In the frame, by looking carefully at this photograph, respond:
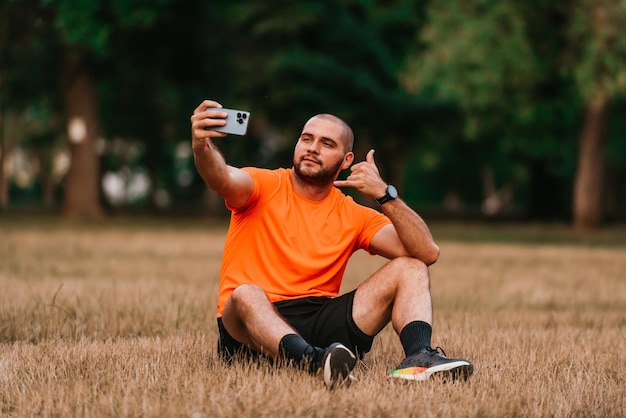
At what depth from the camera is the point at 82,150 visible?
28.4m

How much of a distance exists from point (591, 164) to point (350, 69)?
7.54m

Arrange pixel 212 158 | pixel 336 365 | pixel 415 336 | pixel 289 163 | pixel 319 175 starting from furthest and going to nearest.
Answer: pixel 289 163, pixel 319 175, pixel 415 336, pixel 212 158, pixel 336 365

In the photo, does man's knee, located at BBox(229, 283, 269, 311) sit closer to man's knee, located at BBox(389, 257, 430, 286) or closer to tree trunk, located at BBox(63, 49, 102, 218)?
man's knee, located at BBox(389, 257, 430, 286)

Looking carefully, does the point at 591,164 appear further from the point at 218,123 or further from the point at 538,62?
the point at 218,123

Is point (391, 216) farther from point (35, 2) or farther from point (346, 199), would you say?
point (35, 2)

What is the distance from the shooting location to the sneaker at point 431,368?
4.92 metres

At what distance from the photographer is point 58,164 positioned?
71625mm

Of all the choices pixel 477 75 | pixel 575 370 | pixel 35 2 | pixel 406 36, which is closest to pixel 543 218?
pixel 406 36

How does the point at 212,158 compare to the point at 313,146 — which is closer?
the point at 212,158

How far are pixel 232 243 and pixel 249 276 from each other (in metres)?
0.22

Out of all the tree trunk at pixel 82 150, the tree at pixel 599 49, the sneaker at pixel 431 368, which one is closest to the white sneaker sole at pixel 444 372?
the sneaker at pixel 431 368

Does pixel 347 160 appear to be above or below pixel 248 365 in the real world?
above

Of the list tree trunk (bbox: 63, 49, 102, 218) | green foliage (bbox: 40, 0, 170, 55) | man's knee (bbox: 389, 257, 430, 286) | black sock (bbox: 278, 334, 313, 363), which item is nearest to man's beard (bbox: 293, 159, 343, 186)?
man's knee (bbox: 389, 257, 430, 286)

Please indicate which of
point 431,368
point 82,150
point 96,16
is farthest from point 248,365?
point 82,150
